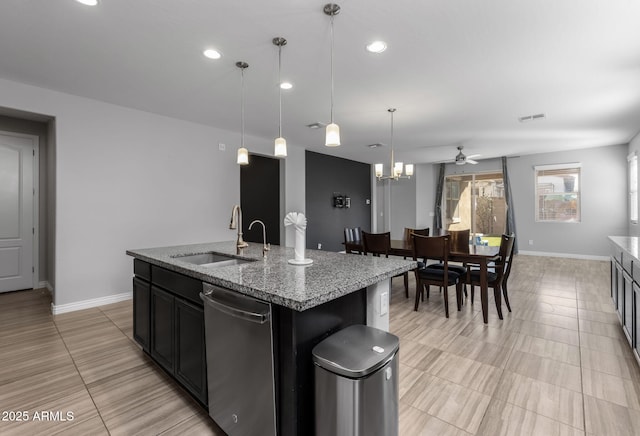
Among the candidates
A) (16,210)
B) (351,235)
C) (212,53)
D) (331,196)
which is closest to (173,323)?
(212,53)

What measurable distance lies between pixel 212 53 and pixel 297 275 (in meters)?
2.23

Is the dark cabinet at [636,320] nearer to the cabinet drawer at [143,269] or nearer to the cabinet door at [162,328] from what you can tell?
the cabinet door at [162,328]

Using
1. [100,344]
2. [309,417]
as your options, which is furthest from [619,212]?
[100,344]

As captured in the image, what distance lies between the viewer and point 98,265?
12.5 feet

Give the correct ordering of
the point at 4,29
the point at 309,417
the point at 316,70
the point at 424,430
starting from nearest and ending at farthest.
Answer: the point at 309,417
the point at 424,430
the point at 4,29
the point at 316,70

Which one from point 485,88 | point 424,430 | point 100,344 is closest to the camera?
point 424,430

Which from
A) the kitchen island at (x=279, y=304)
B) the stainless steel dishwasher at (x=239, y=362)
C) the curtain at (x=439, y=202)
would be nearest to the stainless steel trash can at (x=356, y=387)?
the kitchen island at (x=279, y=304)

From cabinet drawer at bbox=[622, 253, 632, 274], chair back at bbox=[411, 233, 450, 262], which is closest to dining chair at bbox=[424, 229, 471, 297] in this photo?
chair back at bbox=[411, 233, 450, 262]

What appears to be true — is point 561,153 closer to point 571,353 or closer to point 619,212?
point 619,212

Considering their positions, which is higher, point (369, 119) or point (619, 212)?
point (369, 119)

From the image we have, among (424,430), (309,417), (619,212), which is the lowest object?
(424,430)

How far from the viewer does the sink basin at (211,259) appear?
7.75ft

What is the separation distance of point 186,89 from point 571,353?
4543 millimetres

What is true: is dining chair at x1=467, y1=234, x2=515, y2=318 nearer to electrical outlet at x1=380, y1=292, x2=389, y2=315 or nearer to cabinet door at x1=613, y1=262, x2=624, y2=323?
cabinet door at x1=613, y1=262, x2=624, y2=323
